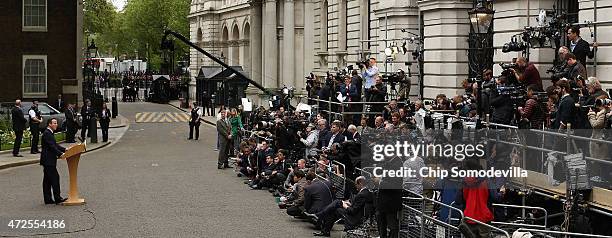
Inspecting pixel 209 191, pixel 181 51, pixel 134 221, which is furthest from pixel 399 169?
pixel 181 51

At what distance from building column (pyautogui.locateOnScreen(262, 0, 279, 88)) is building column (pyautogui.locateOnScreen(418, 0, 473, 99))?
29388mm

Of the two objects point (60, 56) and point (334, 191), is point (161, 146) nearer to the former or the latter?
point (60, 56)

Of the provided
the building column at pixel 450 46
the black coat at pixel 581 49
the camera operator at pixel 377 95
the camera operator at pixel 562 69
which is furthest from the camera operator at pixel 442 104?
the building column at pixel 450 46

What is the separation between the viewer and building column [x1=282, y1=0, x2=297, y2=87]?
188 feet

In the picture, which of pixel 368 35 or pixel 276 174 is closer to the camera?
pixel 276 174

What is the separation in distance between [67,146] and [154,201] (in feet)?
53.0

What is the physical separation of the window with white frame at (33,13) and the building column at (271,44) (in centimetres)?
1569

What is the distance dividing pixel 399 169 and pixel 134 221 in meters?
6.44

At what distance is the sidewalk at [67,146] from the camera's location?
31750 mm

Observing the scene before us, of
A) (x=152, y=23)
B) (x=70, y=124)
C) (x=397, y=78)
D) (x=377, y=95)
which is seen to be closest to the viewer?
(x=377, y=95)

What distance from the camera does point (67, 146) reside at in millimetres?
38719

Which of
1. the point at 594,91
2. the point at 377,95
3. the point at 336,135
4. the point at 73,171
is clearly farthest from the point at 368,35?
the point at 594,91

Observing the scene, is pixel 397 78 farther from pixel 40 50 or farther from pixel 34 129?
pixel 40 50

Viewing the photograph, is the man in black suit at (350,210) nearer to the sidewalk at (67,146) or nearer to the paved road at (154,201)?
the paved road at (154,201)
